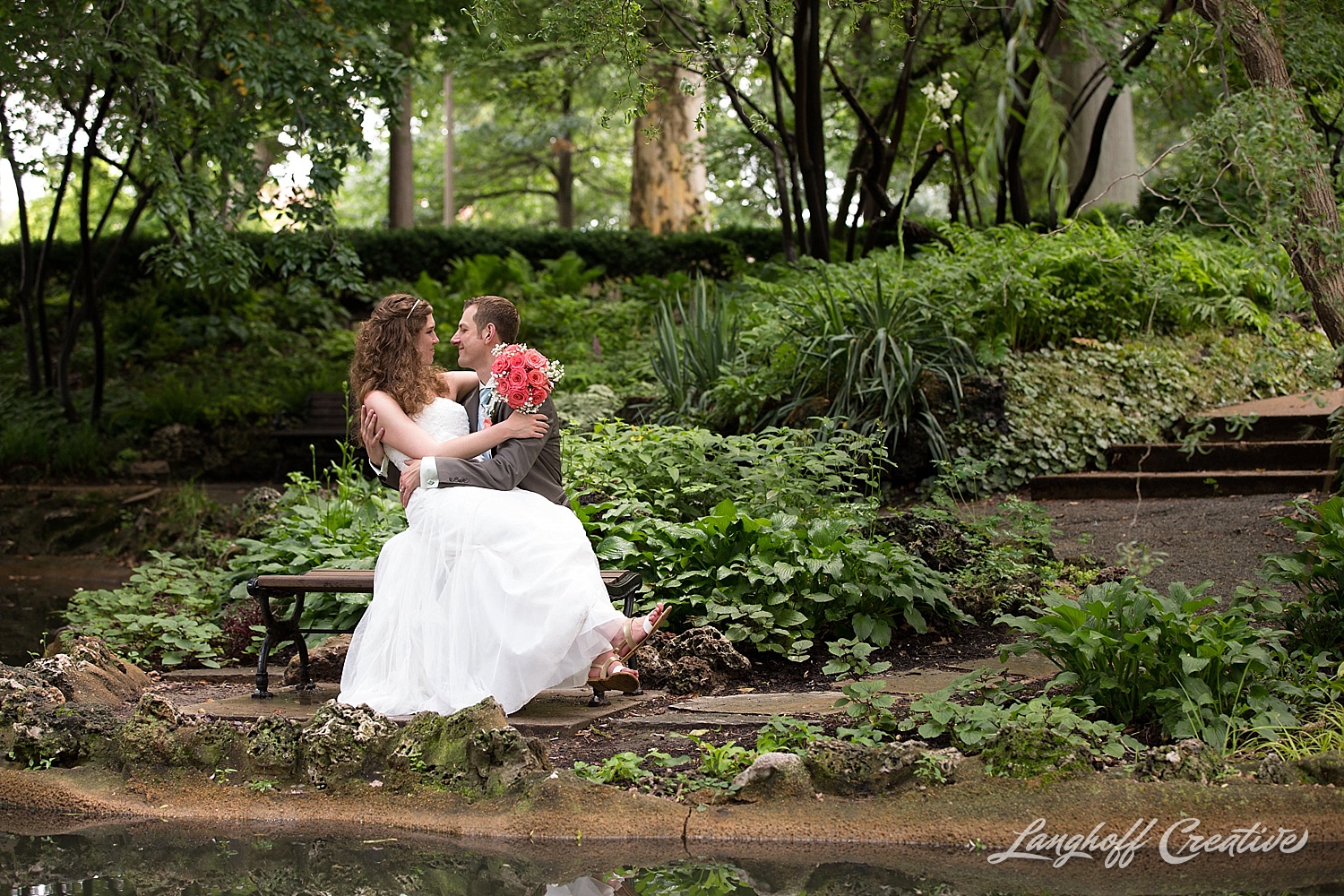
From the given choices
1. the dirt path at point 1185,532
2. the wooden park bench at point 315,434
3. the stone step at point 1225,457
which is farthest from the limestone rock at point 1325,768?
the wooden park bench at point 315,434

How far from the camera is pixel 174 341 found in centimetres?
1467

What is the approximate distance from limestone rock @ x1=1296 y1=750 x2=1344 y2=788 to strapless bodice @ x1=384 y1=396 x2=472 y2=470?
314 cm

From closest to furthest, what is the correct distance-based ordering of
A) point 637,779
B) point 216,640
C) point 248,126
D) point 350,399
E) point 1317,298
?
point 637,779
point 1317,298
point 216,640
point 248,126
point 350,399

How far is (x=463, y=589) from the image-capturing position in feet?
14.4

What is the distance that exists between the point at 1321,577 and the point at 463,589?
124 inches

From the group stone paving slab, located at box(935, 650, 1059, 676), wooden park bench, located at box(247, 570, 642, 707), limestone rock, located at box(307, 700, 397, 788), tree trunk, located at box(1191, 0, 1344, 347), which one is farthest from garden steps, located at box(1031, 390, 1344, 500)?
limestone rock, located at box(307, 700, 397, 788)

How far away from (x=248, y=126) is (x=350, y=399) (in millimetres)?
3301

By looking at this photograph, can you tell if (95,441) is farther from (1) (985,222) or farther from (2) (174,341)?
(1) (985,222)

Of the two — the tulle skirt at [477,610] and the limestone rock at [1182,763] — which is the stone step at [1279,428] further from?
the tulle skirt at [477,610]

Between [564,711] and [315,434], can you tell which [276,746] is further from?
[315,434]

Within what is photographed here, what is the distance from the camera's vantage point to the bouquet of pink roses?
4445 mm

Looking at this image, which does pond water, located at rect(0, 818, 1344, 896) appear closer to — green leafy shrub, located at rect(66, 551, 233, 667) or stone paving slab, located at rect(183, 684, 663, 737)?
stone paving slab, located at rect(183, 684, 663, 737)

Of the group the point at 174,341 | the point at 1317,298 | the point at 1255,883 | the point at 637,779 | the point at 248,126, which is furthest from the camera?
the point at 174,341

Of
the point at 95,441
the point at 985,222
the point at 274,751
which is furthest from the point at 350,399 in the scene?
the point at 274,751
